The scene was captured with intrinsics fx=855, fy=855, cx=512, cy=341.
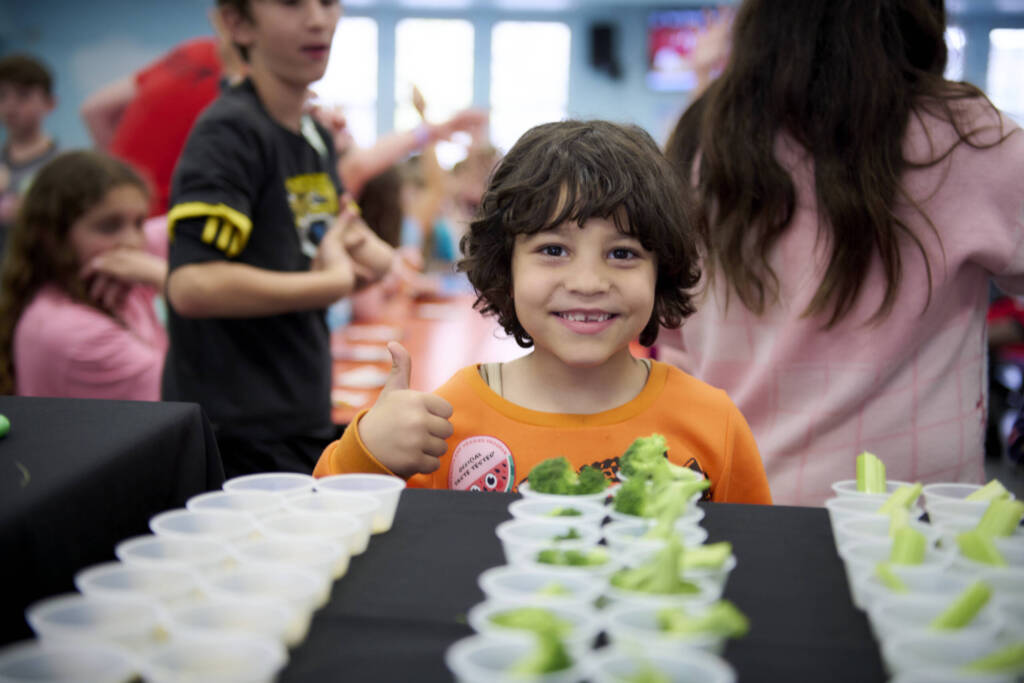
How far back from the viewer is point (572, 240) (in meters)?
1.41

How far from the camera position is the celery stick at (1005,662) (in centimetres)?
66

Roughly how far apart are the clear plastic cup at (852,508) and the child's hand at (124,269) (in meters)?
2.06

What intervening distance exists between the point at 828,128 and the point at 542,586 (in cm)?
128

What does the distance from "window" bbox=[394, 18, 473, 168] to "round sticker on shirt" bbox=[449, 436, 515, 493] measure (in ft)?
45.3

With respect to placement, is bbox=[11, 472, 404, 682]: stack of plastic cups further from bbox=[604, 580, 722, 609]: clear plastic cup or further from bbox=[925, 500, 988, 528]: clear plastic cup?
bbox=[925, 500, 988, 528]: clear plastic cup

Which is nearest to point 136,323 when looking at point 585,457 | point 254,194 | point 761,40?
point 254,194

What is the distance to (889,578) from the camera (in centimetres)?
82

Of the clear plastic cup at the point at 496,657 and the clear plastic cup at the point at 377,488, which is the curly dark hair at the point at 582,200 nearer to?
the clear plastic cup at the point at 377,488

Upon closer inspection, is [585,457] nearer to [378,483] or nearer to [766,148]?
[378,483]

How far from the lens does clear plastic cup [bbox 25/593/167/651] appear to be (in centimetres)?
73

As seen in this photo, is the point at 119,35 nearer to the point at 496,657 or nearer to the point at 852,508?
the point at 852,508

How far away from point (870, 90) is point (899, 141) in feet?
0.39

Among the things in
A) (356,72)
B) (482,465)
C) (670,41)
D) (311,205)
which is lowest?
(482,465)

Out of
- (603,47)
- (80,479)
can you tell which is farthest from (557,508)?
(603,47)
